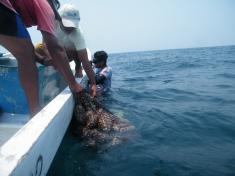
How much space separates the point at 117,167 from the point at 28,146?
1289mm

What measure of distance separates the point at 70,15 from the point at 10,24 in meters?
1.39

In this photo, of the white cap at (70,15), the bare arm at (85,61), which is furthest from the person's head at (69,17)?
the bare arm at (85,61)

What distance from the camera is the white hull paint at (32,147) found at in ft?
3.75

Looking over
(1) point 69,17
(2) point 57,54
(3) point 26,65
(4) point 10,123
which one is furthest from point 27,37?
(1) point 69,17

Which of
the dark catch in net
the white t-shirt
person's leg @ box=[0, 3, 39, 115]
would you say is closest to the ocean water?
the dark catch in net

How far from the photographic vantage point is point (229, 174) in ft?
7.63

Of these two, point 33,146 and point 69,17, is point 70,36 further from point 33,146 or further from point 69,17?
point 33,146

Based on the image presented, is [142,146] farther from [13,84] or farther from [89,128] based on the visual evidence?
[13,84]

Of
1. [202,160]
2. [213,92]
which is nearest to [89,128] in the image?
[202,160]

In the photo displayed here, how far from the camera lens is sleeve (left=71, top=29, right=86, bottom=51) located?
3.41 metres

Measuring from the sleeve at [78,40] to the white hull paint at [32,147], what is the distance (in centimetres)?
148

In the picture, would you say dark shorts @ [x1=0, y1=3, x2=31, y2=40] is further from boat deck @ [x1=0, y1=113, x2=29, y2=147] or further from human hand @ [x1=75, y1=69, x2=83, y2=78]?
human hand @ [x1=75, y1=69, x2=83, y2=78]

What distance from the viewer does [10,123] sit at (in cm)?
Result: 283

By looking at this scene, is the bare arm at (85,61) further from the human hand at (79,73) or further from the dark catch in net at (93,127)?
the dark catch in net at (93,127)
